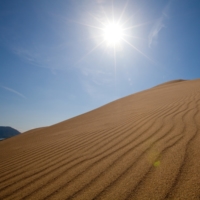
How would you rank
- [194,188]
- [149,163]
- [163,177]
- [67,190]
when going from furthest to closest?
[149,163], [67,190], [163,177], [194,188]

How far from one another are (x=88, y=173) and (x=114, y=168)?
0.31m

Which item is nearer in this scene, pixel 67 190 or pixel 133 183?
pixel 133 183

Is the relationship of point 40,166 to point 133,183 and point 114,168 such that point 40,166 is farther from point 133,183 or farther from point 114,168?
point 133,183

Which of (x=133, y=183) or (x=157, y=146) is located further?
(x=157, y=146)

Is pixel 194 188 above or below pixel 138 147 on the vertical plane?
below

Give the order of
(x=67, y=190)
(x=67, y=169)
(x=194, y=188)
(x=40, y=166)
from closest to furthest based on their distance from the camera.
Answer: (x=194, y=188) < (x=67, y=190) < (x=67, y=169) < (x=40, y=166)

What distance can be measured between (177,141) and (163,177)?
0.98 metres

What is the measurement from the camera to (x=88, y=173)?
2006 mm

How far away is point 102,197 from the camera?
1492mm

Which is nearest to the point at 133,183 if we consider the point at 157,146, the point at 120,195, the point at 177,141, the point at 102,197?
the point at 120,195

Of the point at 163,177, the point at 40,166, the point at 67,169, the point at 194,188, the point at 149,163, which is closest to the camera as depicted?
the point at 194,188

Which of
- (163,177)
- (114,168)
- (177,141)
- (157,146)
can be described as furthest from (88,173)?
(177,141)

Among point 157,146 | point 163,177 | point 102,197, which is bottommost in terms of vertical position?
point 102,197

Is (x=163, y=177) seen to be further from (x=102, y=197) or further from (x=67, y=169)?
(x=67, y=169)
